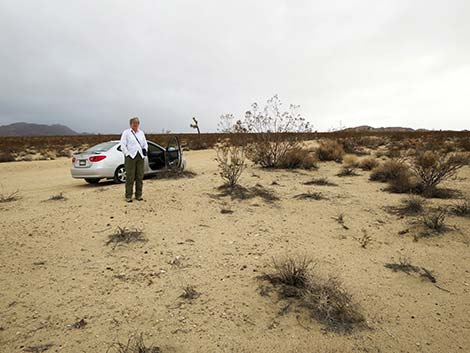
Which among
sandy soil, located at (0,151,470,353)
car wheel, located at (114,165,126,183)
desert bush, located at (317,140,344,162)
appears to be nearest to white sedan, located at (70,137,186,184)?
car wheel, located at (114,165,126,183)

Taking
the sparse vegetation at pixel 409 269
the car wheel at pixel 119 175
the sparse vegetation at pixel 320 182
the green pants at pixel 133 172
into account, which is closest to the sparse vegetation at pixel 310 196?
the sparse vegetation at pixel 320 182

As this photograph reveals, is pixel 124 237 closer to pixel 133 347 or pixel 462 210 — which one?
pixel 133 347

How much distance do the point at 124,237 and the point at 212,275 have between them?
176cm

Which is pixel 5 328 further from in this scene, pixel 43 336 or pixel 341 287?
pixel 341 287

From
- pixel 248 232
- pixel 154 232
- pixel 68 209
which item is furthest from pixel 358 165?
pixel 68 209

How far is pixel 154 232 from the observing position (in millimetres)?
5152

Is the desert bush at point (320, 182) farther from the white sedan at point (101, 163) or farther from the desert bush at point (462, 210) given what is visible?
the white sedan at point (101, 163)

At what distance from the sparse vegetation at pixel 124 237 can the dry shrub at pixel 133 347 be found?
7.00 ft

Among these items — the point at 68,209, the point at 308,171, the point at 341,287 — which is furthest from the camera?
the point at 308,171

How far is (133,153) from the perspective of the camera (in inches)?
264

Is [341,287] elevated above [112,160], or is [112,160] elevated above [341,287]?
[112,160]

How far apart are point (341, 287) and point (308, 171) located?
26.9 ft

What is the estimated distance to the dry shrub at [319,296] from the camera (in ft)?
9.78

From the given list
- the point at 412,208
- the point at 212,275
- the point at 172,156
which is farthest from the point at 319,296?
the point at 172,156
